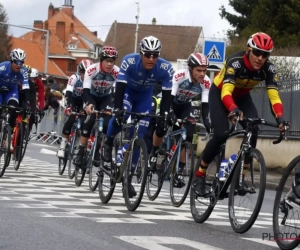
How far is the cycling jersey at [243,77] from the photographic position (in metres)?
9.88

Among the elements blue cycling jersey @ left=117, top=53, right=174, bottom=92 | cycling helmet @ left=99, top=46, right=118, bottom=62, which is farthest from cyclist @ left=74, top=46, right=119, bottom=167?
blue cycling jersey @ left=117, top=53, right=174, bottom=92

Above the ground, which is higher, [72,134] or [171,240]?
[72,134]

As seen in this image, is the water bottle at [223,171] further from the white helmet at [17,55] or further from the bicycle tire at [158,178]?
the white helmet at [17,55]

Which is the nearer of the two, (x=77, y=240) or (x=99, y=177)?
(x=77, y=240)

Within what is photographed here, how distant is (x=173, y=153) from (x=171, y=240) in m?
3.89

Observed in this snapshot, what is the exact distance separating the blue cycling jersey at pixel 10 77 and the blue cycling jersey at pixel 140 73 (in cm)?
499

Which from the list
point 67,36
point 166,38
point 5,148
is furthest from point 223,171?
point 67,36

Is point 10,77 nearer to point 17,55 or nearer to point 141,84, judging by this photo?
point 17,55

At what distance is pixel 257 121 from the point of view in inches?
376

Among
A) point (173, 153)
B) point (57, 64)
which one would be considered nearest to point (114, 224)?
point (173, 153)

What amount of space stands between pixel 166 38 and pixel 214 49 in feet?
311

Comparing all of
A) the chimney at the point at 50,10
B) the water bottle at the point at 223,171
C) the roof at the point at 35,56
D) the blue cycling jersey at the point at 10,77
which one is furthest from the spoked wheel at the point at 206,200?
the chimney at the point at 50,10

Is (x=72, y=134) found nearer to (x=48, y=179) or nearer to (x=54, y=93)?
(x=48, y=179)

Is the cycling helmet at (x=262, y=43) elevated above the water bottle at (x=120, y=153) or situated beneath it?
elevated above
